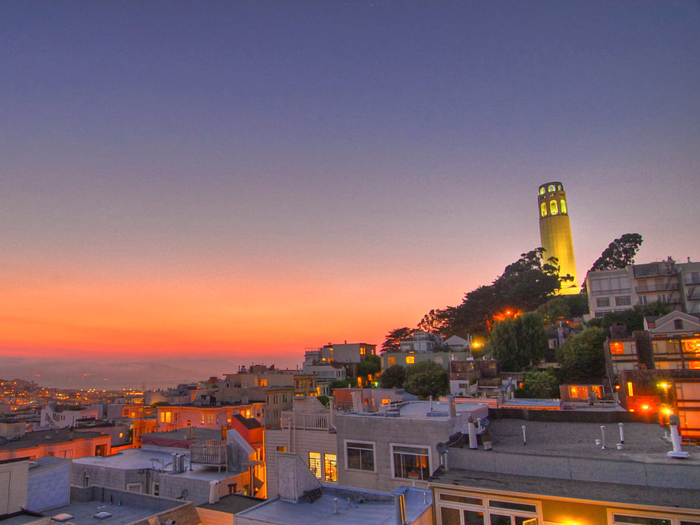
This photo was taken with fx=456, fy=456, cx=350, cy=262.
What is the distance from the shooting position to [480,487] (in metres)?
11.8

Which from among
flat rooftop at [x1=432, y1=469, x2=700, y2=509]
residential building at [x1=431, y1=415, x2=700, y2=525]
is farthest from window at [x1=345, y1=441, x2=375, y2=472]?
flat rooftop at [x1=432, y1=469, x2=700, y2=509]

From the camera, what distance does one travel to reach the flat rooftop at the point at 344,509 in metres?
12.5

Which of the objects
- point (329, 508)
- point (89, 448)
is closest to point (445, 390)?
point (89, 448)

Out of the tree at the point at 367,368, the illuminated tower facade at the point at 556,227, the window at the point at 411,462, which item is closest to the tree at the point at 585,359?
the tree at the point at 367,368

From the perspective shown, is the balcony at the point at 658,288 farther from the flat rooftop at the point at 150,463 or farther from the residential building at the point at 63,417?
the residential building at the point at 63,417

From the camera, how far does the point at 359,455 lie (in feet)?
59.1

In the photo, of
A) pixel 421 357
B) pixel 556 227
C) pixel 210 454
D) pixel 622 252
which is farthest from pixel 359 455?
pixel 556 227

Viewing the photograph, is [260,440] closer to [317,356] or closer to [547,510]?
[547,510]

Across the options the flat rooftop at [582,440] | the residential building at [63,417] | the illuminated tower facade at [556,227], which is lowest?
the residential building at [63,417]

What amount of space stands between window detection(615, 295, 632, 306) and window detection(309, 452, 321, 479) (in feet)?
210

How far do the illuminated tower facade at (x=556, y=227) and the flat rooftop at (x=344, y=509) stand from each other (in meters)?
123

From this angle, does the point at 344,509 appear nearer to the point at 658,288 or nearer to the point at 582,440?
the point at 582,440

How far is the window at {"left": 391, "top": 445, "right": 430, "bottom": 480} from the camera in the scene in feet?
54.3

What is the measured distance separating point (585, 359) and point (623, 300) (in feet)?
74.4
